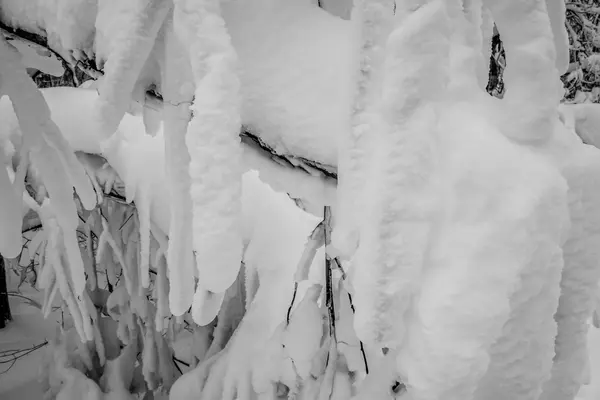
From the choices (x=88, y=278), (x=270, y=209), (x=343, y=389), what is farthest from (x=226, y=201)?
(x=88, y=278)

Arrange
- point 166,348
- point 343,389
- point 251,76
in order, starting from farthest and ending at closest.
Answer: point 166,348
point 343,389
point 251,76

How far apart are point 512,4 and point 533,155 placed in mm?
177

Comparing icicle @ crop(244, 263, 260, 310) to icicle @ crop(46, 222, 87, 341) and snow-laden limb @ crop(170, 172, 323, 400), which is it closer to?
snow-laden limb @ crop(170, 172, 323, 400)

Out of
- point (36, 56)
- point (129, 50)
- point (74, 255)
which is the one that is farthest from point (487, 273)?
point (36, 56)

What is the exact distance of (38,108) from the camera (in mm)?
944

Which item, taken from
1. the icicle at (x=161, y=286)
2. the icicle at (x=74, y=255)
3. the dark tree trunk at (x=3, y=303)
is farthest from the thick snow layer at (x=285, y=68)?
the dark tree trunk at (x=3, y=303)

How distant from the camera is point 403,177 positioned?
484mm

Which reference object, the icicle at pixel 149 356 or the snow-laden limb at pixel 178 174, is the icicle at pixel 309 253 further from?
the icicle at pixel 149 356

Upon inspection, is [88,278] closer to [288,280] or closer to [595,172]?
[288,280]

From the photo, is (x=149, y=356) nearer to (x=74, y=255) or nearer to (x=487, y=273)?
(x=74, y=255)

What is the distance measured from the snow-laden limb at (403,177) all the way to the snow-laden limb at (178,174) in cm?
32

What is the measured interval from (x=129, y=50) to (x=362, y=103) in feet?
1.31

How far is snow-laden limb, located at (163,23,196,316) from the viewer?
69 cm

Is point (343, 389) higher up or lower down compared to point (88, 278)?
higher up
